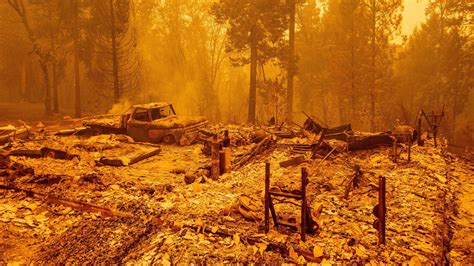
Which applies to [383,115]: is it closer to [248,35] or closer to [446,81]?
[446,81]

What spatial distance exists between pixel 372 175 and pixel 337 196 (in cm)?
200

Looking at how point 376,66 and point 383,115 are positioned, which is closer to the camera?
point 376,66

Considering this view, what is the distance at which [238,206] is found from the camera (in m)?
6.57

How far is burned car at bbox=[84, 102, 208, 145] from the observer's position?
13844 mm

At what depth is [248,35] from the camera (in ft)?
70.8

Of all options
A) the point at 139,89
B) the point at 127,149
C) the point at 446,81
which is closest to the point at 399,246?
the point at 127,149

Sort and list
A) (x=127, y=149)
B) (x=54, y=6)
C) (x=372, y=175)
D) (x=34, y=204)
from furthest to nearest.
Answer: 1. (x=54, y=6)
2. (x=127, y=149)
3. (x=372, y=175)
4. (x=34, y=204)

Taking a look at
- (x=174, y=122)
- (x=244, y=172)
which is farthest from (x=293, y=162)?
(x=174, y=122)

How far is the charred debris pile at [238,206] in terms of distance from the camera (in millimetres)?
Result: 5289

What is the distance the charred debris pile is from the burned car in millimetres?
2079

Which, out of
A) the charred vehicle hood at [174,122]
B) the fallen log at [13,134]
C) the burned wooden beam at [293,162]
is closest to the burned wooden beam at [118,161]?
the charred vehicle hood at [174,122]

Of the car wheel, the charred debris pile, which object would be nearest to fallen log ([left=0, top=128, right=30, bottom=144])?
the charred debris pile

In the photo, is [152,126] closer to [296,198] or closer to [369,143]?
[369,143]

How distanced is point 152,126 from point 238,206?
8.27 metres
